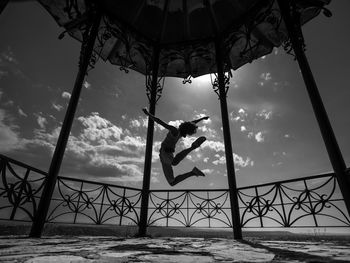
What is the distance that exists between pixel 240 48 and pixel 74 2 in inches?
224

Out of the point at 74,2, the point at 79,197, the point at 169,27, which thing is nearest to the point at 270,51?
the point at 169,27

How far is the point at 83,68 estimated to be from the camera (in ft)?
17.5

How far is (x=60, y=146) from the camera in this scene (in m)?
4.61

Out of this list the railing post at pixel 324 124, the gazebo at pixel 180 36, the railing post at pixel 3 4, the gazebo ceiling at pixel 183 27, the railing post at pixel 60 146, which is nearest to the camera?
the railing post at pixel 3 4

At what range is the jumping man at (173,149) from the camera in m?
A: 5.34

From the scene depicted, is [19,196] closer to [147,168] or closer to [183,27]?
[147,168]

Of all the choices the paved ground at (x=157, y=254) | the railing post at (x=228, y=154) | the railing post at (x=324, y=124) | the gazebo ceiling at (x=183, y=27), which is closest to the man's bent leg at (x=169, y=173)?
the railing post at (x=228, y=154)

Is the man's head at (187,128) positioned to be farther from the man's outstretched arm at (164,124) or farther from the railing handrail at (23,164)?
the railing handrail at (23,164)

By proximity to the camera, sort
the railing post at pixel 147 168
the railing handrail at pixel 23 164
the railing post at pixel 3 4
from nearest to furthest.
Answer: the railing post at pixel 3 4 < the railing handrail at pixel 23 164 < the railing post at pixel 147 168

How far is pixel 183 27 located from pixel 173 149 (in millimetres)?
4533

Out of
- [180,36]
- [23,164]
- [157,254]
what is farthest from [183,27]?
[157,254]

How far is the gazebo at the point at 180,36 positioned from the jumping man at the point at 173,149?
3.28 ft

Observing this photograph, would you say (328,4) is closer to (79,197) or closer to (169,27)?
(169,27)

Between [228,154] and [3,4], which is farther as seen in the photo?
[228,154]
